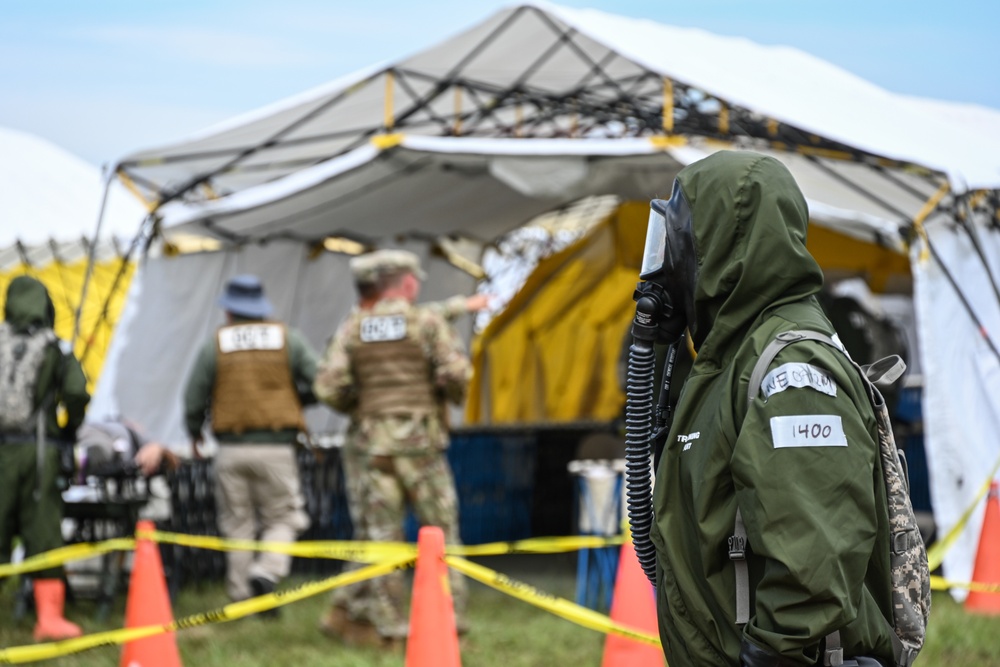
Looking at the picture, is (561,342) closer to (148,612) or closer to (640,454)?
(148,612)

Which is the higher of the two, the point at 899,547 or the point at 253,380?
the point at 253,380

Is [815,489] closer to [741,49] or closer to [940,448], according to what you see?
[940,448]

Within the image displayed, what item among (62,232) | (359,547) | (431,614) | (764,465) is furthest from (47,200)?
(764,465)

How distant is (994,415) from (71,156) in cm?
1612

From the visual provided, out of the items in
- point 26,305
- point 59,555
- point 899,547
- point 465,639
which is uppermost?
point 26,305

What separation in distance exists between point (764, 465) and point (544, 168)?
250 inches

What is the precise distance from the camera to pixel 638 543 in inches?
109

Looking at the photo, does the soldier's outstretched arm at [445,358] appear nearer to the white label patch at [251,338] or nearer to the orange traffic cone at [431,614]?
the white label patch at [251,338]

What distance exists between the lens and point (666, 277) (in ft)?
8.70

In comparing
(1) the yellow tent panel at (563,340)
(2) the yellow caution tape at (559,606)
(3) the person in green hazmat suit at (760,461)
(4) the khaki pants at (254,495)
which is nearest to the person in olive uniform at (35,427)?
(4) the khaki pants at (254,495)

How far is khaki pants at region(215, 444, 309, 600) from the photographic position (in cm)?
746

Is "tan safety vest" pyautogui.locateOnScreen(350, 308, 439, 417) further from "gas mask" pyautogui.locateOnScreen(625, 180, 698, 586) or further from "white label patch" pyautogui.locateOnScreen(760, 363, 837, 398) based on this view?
"white label patch" pyautogui.locateOnScreen(760, 363, 837, 398)

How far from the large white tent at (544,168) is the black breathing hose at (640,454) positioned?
17.2ft

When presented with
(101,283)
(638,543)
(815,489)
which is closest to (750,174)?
(815,489)
